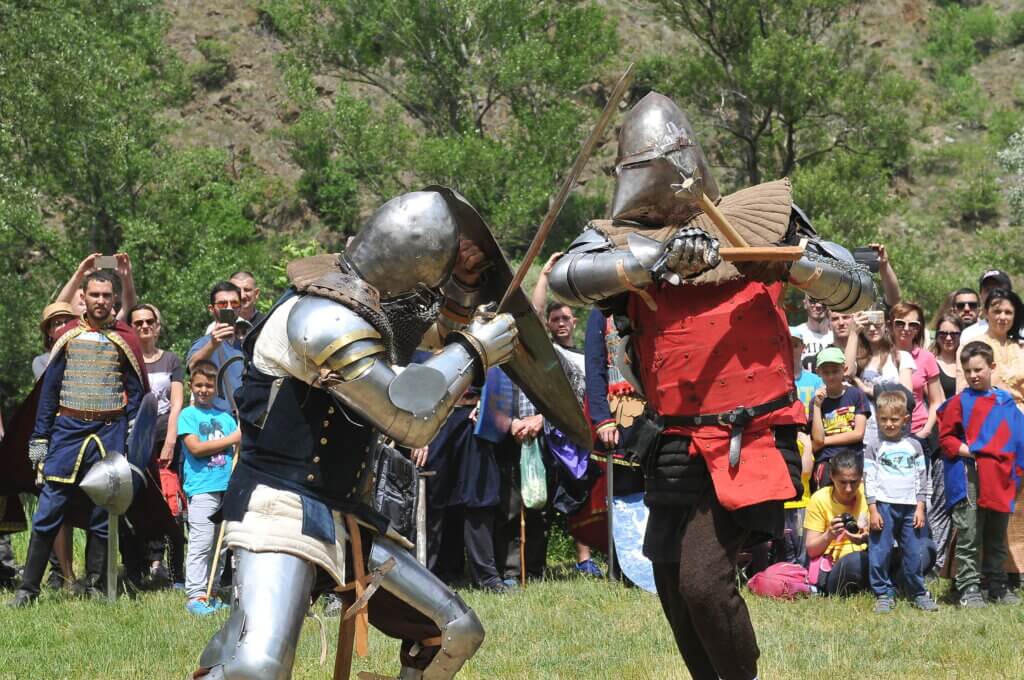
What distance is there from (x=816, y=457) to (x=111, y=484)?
3.91m

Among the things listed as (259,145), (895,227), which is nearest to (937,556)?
(895,227)

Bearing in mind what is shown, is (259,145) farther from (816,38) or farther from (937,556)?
(937,556)

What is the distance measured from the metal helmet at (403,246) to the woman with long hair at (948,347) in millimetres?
5026

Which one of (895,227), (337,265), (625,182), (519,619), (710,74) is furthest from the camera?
(895,227)

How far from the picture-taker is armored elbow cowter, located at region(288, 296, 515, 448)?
357 cm

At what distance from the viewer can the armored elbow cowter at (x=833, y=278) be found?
4.25m

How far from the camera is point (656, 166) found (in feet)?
14.4

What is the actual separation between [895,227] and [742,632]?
80.1ft

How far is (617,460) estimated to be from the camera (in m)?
7.83

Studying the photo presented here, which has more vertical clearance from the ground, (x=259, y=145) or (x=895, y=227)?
(x=259, y=145)

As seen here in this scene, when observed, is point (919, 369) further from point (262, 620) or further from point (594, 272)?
point (262, 620)

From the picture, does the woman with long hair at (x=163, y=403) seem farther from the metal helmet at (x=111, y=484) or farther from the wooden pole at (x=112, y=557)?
the metal helmet at (x=111, y=484)

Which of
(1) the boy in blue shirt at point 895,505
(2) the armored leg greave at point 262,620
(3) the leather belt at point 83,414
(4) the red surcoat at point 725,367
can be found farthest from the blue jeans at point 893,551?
(3) the leather belt at point 83,414

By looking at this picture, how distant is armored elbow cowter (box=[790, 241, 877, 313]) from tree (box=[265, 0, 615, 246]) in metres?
16.0
